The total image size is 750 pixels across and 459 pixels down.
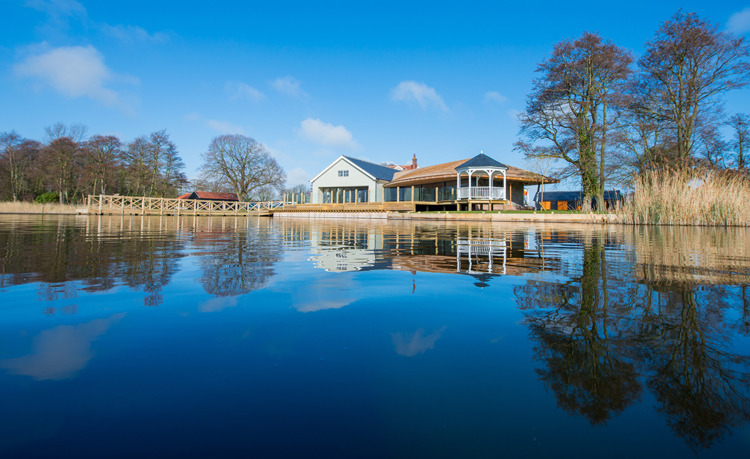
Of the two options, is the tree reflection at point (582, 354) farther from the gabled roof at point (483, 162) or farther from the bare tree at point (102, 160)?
the bare tree at point (102, 160)

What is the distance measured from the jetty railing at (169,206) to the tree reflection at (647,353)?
33838 millimetres

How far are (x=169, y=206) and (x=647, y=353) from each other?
38.8m

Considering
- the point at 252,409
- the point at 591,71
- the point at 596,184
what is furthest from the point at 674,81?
the point at 252,409

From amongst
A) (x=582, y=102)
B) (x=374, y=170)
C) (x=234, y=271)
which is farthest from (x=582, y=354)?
(x=374, y=170)

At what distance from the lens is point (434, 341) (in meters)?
1.98

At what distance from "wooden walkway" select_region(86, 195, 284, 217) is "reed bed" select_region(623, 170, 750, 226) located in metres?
29.3

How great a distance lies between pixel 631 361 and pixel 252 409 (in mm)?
1578

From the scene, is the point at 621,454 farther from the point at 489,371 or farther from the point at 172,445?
the point at 172,445

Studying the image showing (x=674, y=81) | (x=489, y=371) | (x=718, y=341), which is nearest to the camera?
(x=489, y=371)

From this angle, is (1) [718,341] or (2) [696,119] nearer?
(1) [718,341]

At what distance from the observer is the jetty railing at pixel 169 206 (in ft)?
102

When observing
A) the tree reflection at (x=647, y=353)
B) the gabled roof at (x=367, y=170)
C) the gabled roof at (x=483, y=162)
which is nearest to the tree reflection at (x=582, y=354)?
the tree reflection at (x=647, y=353)

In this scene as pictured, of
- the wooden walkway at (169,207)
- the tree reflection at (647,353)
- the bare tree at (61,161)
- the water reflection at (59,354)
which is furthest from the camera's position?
the bare tree at (61,161)

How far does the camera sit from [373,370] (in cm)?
160
